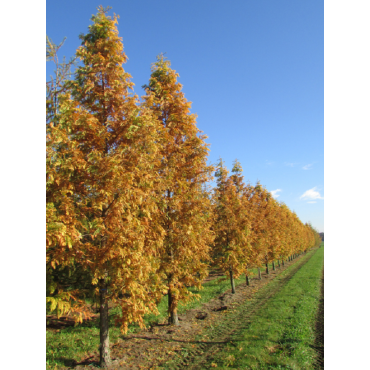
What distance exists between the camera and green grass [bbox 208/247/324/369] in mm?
6206

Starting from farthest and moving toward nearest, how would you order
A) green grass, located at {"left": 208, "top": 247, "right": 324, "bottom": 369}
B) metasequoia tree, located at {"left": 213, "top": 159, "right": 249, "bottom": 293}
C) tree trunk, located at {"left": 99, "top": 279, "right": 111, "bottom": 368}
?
metasequoia tree, located at {"left": 213, "top": 159, "right": 249, "bottom": 293}
tree trunk, located at {"left": 99, "top": 279, "right": 111, "bottom": 368}
green grass, located at {"left": 208, "top": 247, "right": 324, "bottom": 369}

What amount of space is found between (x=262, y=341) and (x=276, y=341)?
46cm

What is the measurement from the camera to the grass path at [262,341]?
630cm

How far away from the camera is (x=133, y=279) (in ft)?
20.0

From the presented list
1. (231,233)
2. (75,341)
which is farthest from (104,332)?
(231,233)

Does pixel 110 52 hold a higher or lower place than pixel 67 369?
higher

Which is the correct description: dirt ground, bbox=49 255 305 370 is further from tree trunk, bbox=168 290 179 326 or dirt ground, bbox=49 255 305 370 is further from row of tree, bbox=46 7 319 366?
row of tree, bbox=46 7 319 366

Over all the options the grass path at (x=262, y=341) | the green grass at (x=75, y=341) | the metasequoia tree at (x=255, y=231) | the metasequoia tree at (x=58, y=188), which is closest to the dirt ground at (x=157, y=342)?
the green grass at (x=75, y=341)

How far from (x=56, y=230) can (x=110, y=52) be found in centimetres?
559

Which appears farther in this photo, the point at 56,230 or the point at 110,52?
the point at 110,52

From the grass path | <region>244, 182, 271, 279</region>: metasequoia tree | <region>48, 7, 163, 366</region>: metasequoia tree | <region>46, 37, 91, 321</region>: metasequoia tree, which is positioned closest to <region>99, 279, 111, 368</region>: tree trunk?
<region>48, 7, 163, 366</region>: metasequoia tree

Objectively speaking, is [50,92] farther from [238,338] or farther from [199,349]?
[238,338]

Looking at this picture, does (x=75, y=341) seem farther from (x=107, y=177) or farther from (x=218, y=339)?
(x=107, y=177)
